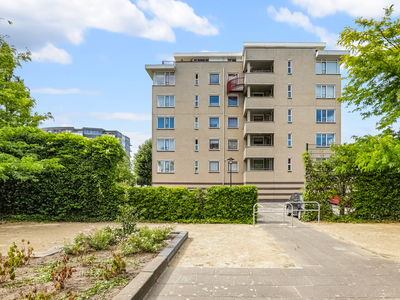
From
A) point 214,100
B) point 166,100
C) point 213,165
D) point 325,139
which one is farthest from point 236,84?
point 325,139

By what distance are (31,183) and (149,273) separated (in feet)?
34.4

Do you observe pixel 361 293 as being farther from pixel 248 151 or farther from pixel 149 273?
pixel 248 151

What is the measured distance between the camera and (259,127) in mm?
28141

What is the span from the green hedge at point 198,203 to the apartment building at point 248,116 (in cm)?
1560

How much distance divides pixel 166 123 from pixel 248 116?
8.80 metres

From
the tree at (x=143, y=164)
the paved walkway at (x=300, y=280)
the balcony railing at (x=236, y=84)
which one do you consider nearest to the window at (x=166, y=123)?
the balcony railing at (x=236, y=84)

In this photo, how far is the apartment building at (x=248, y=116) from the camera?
28172 millimetres

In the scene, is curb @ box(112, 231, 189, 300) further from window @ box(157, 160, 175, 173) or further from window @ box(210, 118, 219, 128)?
window @ box(210, 118, 219, 128)

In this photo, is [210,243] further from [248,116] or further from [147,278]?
[248,116]

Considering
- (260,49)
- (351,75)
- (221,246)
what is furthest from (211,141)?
(221,246)

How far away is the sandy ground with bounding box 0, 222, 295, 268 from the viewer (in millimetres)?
6361

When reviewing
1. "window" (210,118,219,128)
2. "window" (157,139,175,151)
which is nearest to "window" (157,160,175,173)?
"window" (157,139,175,151)

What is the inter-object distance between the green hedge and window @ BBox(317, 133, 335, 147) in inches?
748

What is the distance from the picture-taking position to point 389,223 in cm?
1219
